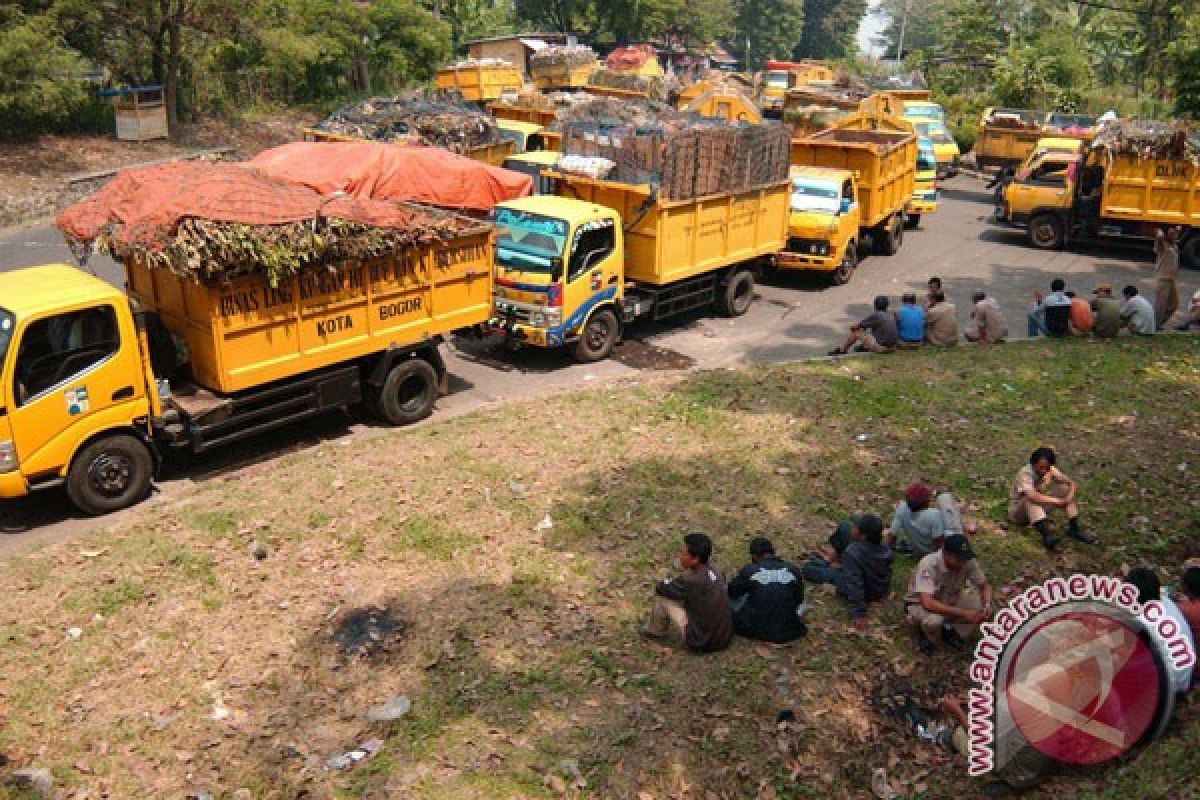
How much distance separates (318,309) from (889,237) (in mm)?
13392

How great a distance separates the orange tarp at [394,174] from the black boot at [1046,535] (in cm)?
817

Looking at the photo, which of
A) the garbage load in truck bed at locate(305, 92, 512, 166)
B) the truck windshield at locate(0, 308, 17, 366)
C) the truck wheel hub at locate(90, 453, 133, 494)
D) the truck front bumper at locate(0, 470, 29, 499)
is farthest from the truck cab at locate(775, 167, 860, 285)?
the truck front bumper at locate(0, 470, 29, 499)

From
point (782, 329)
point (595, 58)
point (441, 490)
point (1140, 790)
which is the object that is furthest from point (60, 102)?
point (1140, 790)

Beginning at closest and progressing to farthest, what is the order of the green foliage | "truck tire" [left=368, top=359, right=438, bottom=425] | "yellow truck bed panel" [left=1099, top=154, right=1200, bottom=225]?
"truck tire" [left=368, top=359, right=438, bottom=425], "yellow truck bed panel" [left=1099, top=154, right=1200, bottom=225], the green foliage

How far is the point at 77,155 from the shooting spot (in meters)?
24.9

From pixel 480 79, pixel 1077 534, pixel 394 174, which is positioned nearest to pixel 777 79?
pixel 480 79

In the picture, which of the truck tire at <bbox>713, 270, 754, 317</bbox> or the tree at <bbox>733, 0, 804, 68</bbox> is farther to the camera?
the tree at <bbox>733, 0, 804, 68</bbox>

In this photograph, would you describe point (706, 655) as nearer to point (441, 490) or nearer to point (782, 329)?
point (441, 490)

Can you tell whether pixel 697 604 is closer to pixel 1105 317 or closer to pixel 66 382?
pixel 66 382

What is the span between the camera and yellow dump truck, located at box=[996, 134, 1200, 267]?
1939 cm

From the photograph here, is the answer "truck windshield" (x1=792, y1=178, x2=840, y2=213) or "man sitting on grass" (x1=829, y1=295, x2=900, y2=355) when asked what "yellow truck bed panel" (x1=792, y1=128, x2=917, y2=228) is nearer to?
"truck windshield" (x1=792, y1=178, x2=840, y2=213)

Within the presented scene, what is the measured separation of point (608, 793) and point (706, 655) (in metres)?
1.51

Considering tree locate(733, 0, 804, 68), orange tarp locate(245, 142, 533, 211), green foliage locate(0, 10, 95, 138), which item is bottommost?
orange tarp locate(245, 142, 533, 211)

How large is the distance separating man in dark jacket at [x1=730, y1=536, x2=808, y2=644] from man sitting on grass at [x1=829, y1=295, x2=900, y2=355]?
729cm
